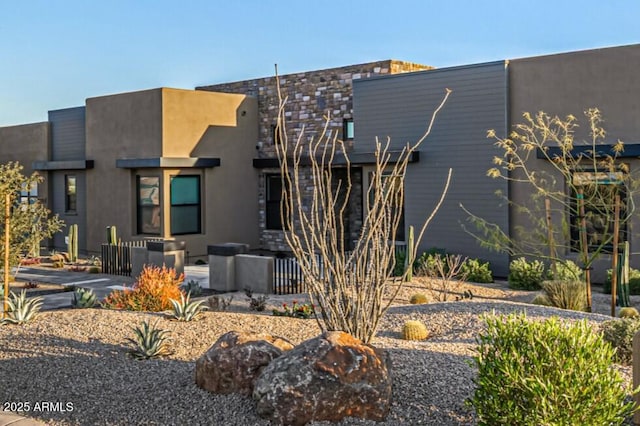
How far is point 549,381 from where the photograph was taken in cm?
582

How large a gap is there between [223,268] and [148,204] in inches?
306

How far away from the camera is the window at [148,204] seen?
76.1 feet

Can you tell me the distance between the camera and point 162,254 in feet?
59.5

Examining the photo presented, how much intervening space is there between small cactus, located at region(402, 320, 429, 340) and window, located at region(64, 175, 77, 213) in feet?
62.3

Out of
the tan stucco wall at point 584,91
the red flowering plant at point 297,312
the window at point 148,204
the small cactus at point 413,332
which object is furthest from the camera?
the window at point 148,204

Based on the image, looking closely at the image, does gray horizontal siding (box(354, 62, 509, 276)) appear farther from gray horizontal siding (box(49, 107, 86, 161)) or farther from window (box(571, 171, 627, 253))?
gray horizontal siding (box(49, 107, 86, 161))

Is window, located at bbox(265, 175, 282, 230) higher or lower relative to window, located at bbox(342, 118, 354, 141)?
lower

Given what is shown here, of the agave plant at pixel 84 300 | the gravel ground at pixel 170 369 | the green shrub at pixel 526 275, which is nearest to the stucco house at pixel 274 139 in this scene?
the green shrub at pixel 526 275

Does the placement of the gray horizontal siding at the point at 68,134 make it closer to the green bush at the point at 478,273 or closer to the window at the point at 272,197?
the window at the point at 272,197

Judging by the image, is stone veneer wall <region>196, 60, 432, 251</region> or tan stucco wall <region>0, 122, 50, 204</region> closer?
stone veneer wall <region>196, 60, 432, 251</region>

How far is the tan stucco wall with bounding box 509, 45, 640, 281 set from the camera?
1672cm

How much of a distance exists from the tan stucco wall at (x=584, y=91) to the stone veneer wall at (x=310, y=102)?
5.18 metres

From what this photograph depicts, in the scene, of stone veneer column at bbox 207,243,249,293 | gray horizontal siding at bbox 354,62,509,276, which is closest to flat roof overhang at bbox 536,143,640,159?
gray horizontal siding at bbox 354,62,509,276

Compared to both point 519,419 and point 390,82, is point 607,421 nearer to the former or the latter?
point 519,419
